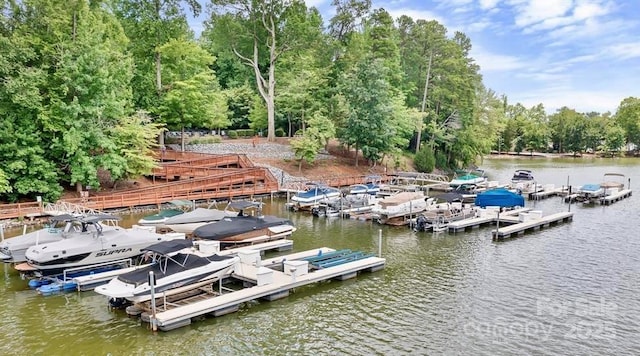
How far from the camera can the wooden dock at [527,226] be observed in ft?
79.5

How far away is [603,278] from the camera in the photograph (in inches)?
698

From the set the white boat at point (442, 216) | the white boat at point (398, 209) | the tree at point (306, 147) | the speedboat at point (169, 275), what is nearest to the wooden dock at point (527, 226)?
the white boat at point (442, 216)

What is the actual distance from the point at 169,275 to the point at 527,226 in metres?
19.3

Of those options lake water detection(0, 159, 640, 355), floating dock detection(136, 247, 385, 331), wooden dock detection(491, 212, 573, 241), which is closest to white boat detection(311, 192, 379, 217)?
wooden dock detection(491, 212, 573, 241)

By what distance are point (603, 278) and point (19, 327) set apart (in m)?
19.0

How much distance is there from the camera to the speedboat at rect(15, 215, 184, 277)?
625 inches

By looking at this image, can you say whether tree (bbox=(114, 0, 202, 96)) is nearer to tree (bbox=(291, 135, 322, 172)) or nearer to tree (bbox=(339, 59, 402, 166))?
tree (bbox=(291, 135, 322, 172))

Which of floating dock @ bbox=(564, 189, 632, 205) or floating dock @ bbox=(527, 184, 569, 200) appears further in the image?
floating dock @ bbox=(527, 184, 569, 200)

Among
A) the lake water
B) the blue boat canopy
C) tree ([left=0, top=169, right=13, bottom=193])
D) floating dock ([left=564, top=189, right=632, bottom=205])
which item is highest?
tree ([left=0, top=169, right=13, bottom=193])

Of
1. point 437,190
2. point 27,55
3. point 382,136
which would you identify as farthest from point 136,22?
point 437,190

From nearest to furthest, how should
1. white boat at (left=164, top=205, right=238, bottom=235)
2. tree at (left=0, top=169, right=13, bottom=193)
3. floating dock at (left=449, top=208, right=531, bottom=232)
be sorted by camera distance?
Result: white boat at (left=164, top=205, right=238, bottom=235)
tree at (left=0, top=169, right=13, bottom=193)
floating dock at (left=449, top=208, right=531, bottom=232)

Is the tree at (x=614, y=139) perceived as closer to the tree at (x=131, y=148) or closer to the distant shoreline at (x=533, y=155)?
the distant shoreline at (x=533, y=155)

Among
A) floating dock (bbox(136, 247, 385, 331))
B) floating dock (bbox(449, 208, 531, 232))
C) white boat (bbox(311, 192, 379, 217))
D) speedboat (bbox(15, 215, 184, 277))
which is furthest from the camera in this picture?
white boat (bbox(311, 192, 379, 217))

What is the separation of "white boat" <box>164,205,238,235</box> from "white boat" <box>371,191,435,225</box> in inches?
348
